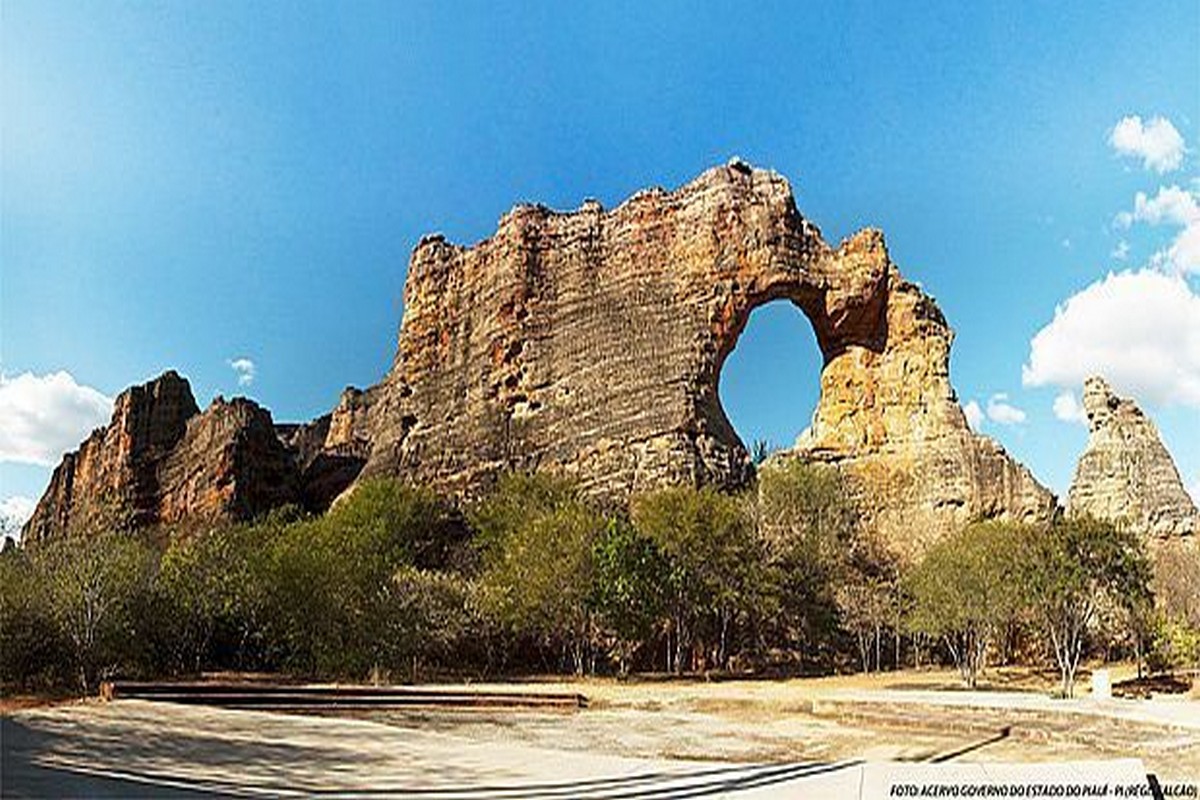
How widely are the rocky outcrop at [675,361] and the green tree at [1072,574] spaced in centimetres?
2221

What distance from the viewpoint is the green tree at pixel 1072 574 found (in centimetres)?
2381

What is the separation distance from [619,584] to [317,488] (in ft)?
131

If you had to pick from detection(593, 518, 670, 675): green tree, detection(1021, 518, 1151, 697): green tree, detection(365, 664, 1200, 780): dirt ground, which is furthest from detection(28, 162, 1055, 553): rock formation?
detection(365, 664, 1200, 780): dirt ground

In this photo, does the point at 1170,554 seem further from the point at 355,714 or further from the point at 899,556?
the point at 355,714

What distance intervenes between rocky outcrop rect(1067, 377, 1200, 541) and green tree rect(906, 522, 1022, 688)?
58.9 ft

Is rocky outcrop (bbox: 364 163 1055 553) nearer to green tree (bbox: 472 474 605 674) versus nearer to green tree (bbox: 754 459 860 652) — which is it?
green tree (bbox: 754 459 860 652)

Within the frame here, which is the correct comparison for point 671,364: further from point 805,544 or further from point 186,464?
point 186,464

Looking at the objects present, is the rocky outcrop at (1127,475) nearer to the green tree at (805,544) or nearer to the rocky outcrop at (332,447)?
the green tree at (805,544)

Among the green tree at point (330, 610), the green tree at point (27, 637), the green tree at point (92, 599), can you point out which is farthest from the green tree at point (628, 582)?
the green tree at point (27, 637)

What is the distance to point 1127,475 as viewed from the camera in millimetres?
45469

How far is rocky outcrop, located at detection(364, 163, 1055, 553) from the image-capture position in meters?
50.1

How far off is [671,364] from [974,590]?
27.6 metres

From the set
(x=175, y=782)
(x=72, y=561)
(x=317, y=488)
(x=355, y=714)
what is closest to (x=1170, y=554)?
(x=355, y=714)

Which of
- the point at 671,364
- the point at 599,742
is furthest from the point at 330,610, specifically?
the point at 671,364
